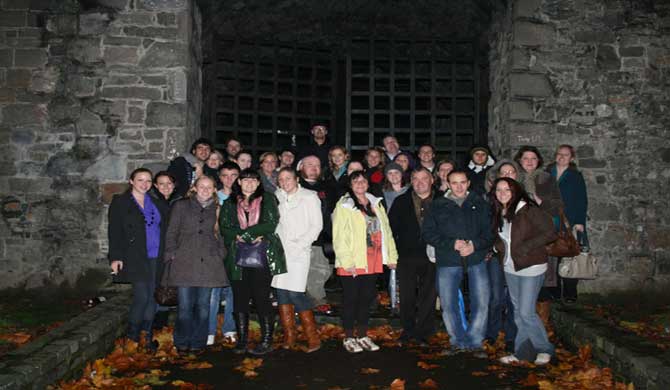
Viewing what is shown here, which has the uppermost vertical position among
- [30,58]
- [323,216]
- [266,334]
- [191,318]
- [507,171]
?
[30,58]

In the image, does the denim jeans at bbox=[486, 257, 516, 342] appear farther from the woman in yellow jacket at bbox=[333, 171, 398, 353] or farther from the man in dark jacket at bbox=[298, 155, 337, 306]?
the man in dark jacket at bbox=[298, 155, 337, 306]

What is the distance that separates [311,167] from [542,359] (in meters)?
2.61

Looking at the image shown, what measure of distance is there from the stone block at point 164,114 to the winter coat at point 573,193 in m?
4.33

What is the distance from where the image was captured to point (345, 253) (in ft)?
16.3

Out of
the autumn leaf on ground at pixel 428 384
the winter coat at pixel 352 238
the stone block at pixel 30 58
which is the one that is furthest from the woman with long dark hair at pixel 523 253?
the stone block at pixel 30 58

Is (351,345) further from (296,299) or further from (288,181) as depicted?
(288,181)

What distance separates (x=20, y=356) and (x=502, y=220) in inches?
140

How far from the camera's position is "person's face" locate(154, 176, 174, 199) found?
5309 millimetres

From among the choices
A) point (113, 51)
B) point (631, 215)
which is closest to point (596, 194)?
point (631, 215)

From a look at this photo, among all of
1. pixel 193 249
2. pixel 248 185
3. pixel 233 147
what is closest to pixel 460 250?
pixel 248 185

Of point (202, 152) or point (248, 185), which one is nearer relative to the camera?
point (248, 185)

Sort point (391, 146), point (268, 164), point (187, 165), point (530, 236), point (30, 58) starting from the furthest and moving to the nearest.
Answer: point (30, 58), point (391, 146), point (268, 164), point (187, 165), point (530, 236)

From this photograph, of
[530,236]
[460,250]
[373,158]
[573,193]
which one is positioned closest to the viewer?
[530,236]

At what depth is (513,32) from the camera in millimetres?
7602
